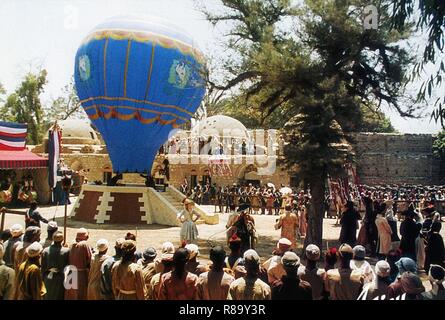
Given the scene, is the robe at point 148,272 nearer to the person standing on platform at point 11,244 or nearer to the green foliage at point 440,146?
the person standing on platform at point 11,244

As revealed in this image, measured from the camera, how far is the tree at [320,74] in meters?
11.0

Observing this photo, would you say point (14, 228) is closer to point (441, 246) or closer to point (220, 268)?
point (220, 268)

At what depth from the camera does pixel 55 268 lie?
223 inches

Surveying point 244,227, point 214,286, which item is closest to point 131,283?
point 214,286

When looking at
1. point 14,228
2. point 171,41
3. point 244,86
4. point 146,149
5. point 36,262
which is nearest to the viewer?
point 36,262

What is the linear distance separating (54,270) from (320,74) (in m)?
8.25

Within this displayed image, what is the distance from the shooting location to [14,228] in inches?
253

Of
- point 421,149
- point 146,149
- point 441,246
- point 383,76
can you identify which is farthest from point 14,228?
point 421,149

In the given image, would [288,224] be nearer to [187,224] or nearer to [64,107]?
[187,224]

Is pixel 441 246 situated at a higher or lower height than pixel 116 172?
lower

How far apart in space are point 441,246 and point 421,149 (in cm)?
3005

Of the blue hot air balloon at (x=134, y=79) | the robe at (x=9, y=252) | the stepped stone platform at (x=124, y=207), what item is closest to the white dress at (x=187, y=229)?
the robe at (x=9, y=252)

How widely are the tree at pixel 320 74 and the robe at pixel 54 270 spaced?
22.6 ft

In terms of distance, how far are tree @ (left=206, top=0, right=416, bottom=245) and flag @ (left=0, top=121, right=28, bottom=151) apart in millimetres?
10557
